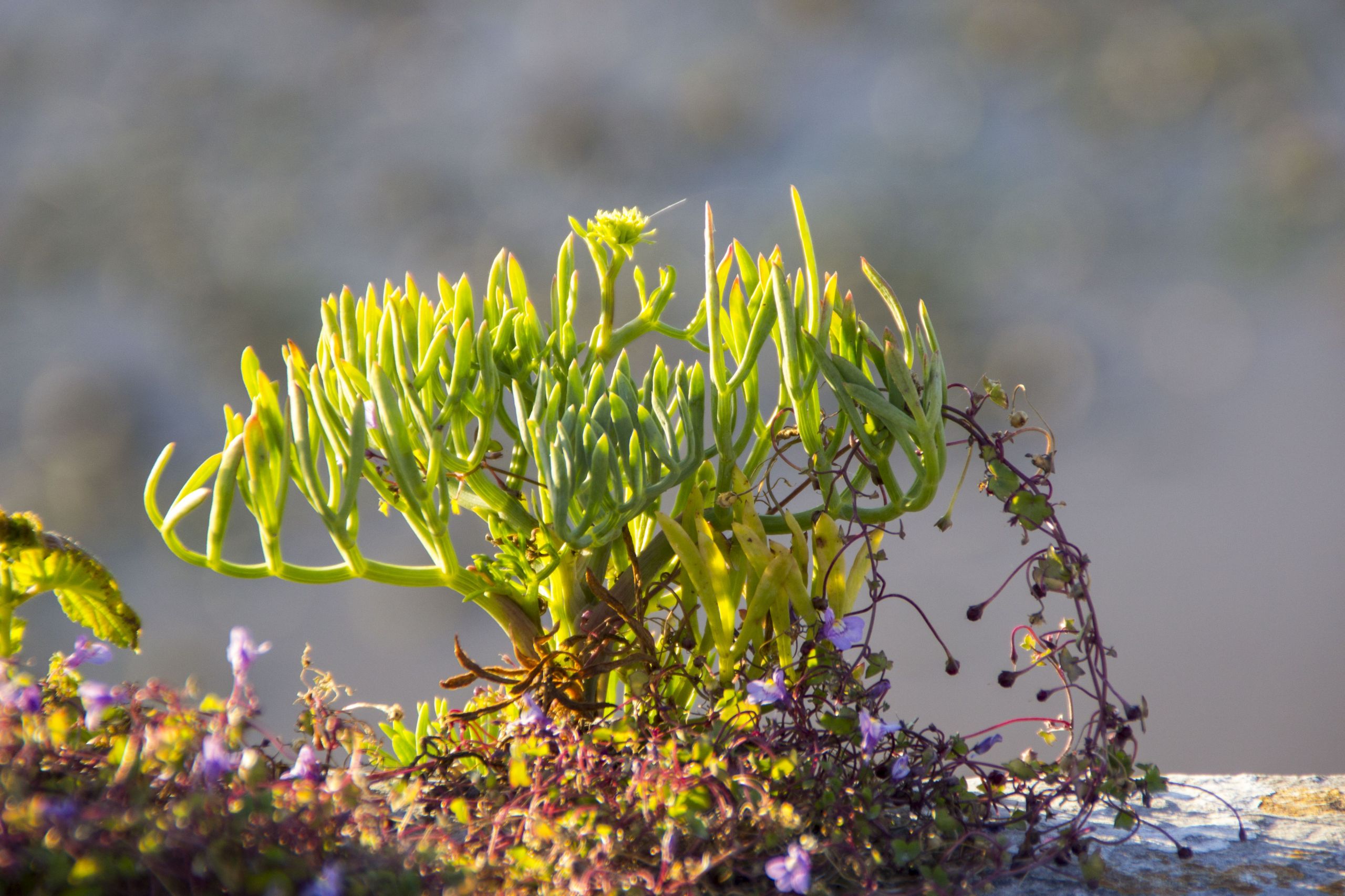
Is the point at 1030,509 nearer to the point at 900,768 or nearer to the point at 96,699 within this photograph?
the point at 900,768

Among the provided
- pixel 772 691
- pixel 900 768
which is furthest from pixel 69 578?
pixel 900 768

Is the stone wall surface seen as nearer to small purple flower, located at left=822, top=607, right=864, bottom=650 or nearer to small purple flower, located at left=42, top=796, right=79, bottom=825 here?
small purple flower, located at left=822, top=607, right=864, bottom=650

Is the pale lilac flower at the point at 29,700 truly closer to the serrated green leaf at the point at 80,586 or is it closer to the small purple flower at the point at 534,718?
the serrated green leaf at the point at 80,586

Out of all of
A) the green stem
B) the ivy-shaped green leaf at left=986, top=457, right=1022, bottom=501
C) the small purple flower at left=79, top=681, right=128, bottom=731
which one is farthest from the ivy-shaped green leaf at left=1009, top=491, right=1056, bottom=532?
the green stem

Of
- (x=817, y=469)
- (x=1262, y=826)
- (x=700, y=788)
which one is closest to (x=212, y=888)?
(x=700, y=788)

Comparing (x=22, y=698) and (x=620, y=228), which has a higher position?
(x=620, y=228)
